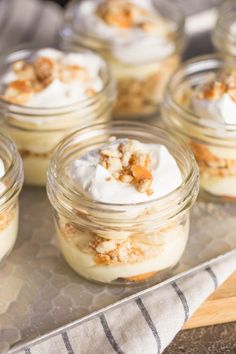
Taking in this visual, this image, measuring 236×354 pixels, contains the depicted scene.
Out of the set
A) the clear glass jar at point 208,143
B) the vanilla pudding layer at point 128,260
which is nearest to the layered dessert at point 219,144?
the clear glass jar at point 208,143

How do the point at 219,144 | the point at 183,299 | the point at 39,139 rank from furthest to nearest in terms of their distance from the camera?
the point at 39,139 → the point at 219,144 → the point at 183,299

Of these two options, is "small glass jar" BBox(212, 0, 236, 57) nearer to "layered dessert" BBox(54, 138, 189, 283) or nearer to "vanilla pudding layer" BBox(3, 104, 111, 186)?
"vanilla pudding layer" BBox(3, 104, 111, 186)

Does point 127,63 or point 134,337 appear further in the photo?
point 127,63

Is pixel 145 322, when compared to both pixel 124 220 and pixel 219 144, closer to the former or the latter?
pixel 124 220

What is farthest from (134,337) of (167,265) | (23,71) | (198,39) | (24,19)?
(24,19)

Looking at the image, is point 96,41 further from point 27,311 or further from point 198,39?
point 27,311

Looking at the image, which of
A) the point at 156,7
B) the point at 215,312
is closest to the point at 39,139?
the point at 215,312

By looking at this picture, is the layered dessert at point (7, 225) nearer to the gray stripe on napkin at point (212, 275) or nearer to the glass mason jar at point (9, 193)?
the glass mason jar at point (9, 193)
